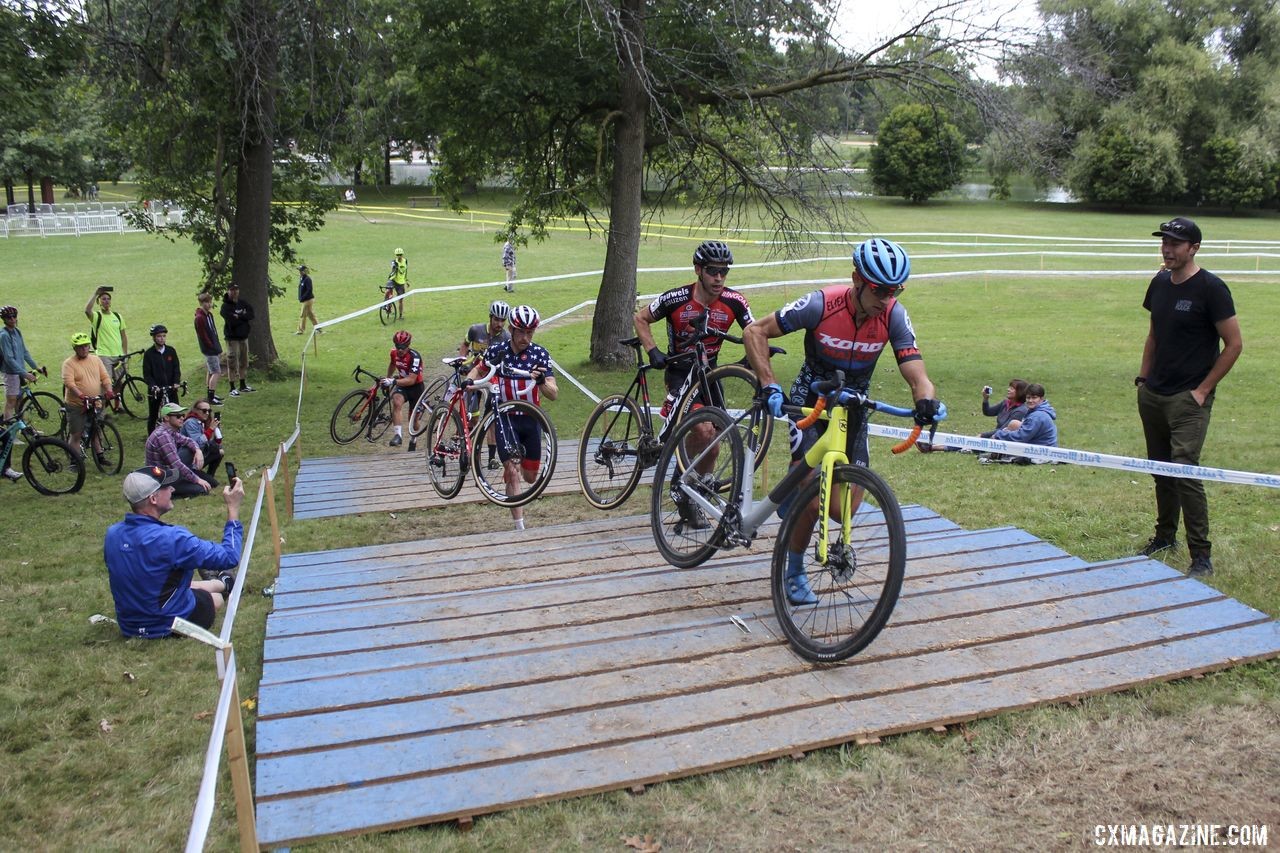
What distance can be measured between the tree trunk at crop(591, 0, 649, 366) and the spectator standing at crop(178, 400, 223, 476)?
24.0ft

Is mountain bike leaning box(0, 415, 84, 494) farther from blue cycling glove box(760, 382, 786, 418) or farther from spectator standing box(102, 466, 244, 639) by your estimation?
blue cycling glove box(760, 382, 786, 418)

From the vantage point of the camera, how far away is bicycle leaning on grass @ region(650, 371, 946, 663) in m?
4.71

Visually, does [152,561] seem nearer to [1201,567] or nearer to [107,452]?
[1201,567]

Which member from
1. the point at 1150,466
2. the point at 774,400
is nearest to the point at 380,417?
the point at 774,400

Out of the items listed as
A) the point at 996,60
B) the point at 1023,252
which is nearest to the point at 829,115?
the point at 996,60

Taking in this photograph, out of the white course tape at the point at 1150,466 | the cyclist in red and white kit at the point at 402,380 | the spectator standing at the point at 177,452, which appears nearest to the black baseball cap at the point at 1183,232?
the white course tape at the point at 1150,466

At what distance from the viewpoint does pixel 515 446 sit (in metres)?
8.23

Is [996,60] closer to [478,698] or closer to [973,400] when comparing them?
[973,400]

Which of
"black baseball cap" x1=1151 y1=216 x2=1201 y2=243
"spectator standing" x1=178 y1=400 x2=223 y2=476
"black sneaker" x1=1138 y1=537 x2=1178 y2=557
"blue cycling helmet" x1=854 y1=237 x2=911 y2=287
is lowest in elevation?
"spectator standing" x1=178 y1=400 x2=223 y2=476

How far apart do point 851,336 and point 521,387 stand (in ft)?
11.9

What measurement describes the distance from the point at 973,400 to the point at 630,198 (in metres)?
7.07

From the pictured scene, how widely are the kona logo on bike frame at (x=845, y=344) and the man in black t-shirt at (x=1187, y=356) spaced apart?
86.2 inches

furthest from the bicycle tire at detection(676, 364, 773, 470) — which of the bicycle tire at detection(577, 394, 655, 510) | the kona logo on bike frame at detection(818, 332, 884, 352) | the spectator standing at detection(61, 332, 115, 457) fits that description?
the spectator standing at detection(61, 332, 115, 457)

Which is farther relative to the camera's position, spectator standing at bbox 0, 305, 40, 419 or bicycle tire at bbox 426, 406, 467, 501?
spectator standing at bbox 0, 305, 40, 419
